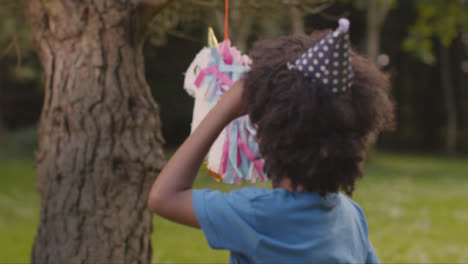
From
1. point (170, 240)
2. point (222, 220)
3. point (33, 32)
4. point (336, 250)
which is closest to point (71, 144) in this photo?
point (33, 32)

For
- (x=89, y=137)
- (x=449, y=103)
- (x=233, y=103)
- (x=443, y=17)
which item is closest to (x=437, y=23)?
(x=443, y=17)

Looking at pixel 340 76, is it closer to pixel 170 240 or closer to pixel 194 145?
pixel 194 145

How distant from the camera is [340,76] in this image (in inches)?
54.5

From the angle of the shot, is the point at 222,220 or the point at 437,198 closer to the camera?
the point at 222,220

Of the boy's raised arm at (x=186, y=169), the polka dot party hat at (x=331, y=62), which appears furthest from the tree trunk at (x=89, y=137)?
the polka dot party hat at (x=331, y=62)

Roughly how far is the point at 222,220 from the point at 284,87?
39 centimetres

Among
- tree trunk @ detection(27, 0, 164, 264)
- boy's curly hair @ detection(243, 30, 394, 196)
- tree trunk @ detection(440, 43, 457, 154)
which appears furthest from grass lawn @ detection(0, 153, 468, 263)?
tree trunk @ detection(440, 43, 457, 154)

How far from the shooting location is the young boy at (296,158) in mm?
1395

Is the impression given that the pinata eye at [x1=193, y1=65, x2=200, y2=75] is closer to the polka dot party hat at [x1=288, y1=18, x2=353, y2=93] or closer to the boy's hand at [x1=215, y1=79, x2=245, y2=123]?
the boy's hand at [x1=215, y1=79, x2=245, y2=123]

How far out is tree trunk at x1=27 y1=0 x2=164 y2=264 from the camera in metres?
2.55

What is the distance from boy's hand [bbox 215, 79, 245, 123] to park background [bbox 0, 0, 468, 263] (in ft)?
3.86

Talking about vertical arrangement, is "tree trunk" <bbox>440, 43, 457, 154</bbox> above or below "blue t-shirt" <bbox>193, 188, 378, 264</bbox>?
below

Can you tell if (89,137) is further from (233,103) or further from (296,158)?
(296,158)

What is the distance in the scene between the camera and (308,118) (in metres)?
1.38
